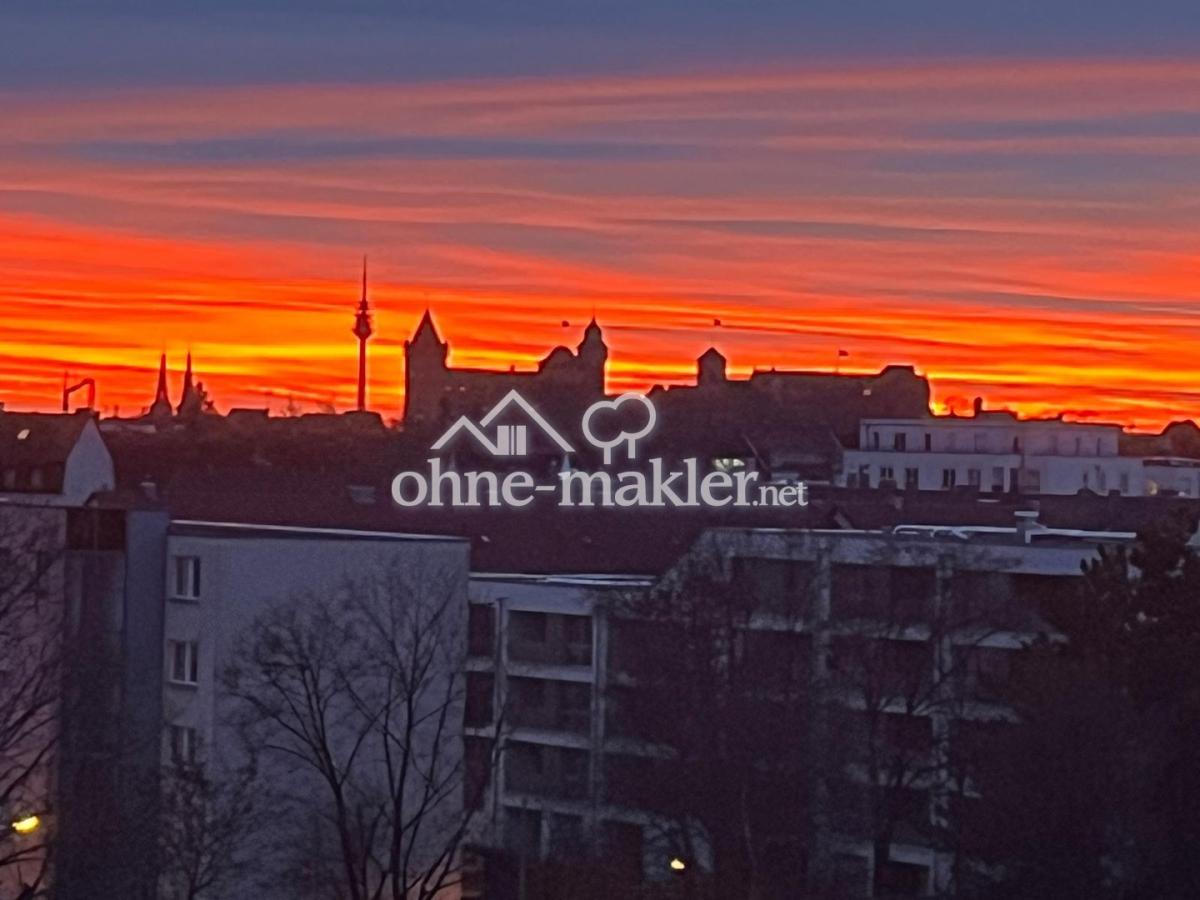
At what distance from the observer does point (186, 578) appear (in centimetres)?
4347

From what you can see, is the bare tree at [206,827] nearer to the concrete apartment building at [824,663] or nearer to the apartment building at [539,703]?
the concrete apartment building at [824,663]

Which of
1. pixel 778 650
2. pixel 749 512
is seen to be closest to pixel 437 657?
pixel 778 650

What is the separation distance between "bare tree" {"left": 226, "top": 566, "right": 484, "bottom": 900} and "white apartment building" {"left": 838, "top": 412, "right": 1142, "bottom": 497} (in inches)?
2791

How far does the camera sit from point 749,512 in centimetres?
7244

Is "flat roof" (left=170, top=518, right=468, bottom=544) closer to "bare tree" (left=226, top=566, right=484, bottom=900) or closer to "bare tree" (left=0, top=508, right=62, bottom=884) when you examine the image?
"bare tree" (left=226, top=566, right=484, bottom=900)

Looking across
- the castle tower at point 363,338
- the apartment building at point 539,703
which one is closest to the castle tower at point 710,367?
the castle tower at point 363,338

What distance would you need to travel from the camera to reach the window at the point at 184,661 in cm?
4297

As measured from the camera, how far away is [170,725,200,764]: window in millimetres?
41938

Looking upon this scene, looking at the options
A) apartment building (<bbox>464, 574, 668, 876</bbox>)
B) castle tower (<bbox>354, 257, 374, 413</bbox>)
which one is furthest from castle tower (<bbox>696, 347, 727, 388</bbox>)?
apartment building (<bbox>464, 574, 668, 876</bbox>)

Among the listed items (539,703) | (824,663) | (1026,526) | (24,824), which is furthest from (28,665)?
(1026,526)

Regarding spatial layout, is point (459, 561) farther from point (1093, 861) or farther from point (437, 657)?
point (1093, 861)

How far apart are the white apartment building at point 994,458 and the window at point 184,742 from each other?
74.1 m

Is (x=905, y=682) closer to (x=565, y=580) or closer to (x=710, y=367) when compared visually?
(x=565, y=580)

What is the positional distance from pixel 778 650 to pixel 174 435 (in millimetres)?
101244
